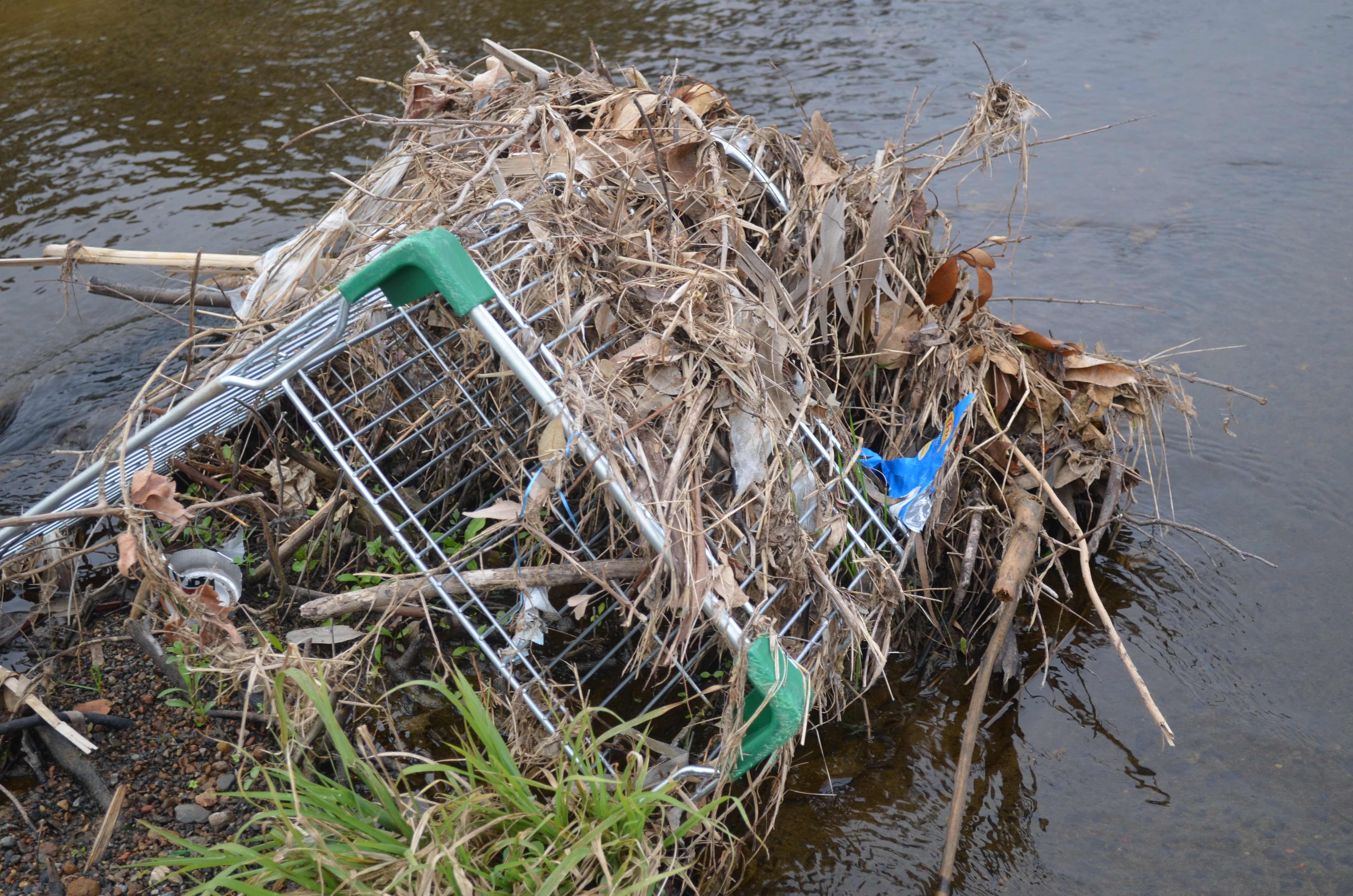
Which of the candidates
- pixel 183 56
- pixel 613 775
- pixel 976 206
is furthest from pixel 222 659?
pixel 183 56

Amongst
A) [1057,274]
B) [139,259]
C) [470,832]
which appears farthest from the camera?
[1057,274]

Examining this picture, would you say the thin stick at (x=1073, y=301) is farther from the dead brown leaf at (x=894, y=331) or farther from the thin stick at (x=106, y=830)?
the thin stick at (x=106, y=830)

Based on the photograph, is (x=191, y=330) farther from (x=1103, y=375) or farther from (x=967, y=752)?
(x=1103, y=375)

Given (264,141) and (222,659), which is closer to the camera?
(222,659)

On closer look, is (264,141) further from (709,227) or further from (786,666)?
(786,666)

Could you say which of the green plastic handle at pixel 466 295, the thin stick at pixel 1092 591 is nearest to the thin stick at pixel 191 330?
the green plastic handle at pixel 466 295

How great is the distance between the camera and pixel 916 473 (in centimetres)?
271

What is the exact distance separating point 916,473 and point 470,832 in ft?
5.09

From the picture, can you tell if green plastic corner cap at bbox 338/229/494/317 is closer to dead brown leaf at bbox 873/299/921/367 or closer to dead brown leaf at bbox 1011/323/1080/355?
dead brown leaf at bbox 873/299/921/367

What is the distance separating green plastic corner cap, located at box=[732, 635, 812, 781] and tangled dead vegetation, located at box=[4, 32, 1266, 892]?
5cm

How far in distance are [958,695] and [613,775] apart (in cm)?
131

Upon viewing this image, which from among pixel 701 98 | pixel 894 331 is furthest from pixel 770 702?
pixel 701 98

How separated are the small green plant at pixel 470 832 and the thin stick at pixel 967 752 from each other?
57 centimetres

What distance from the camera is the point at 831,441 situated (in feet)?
7.91
